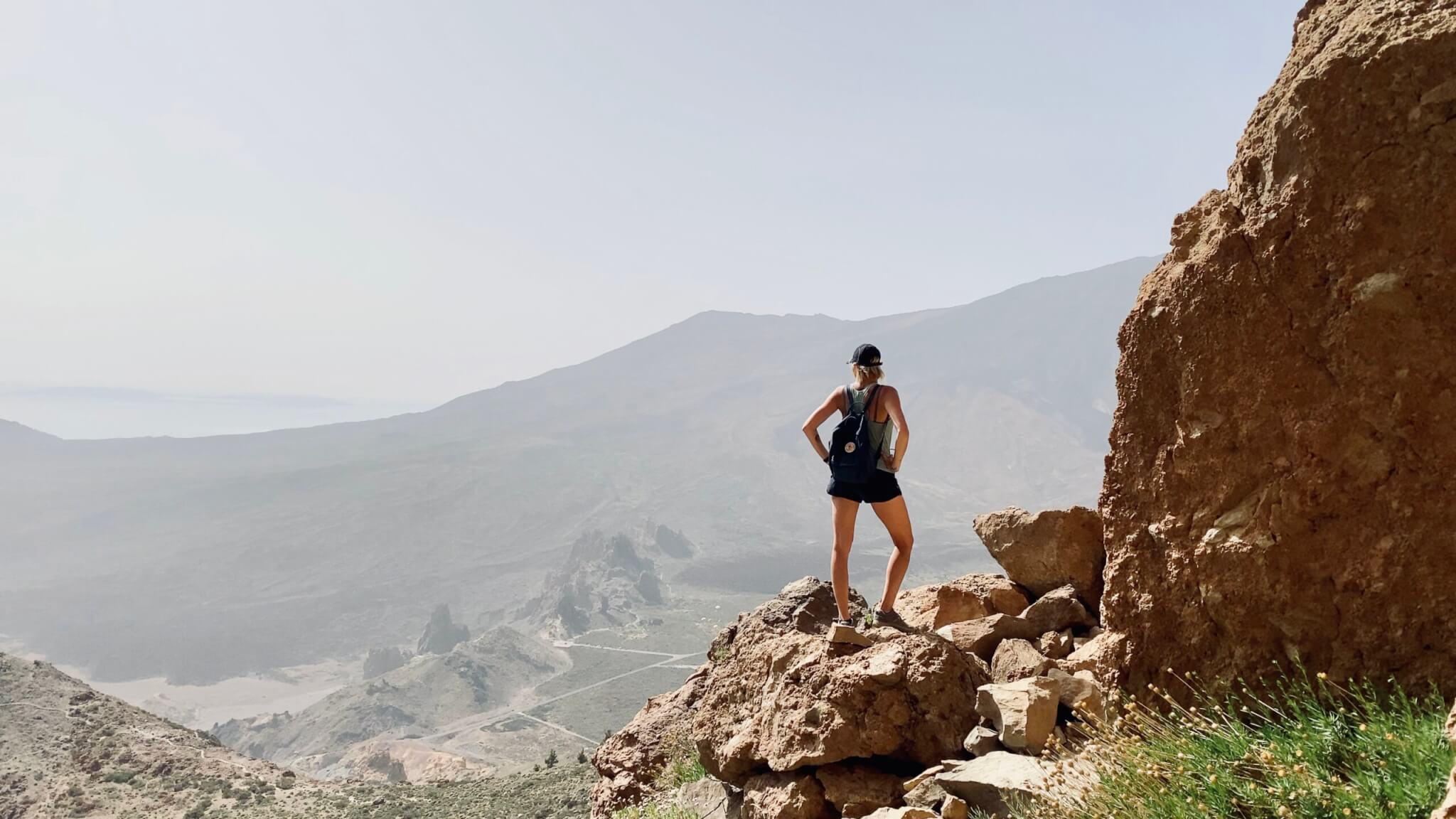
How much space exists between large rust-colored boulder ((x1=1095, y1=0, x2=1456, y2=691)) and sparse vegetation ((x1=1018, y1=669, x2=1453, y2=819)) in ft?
0.62

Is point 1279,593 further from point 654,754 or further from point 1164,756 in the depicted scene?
point 654,754

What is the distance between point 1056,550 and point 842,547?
1.97 metres

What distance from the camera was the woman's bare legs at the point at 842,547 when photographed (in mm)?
6332

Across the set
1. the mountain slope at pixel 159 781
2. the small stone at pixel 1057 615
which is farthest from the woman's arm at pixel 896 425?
the mountain slope at pixel 159 781

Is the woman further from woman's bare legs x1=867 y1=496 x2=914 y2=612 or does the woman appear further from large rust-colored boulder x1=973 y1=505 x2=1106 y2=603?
large rust-colored boulder x1=973 y1=505 x2=1106 y2=603

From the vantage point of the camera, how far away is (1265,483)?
411 centimetres

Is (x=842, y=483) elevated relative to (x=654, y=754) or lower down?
elevated

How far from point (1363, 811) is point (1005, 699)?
2147 millimetres

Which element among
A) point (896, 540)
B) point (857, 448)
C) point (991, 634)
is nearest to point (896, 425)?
point (857, 448)

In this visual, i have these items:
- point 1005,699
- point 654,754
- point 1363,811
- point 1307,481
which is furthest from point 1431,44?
point 654,754

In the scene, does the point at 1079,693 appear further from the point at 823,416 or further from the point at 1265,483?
the point at 823,416

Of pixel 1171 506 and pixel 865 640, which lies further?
pixel 865 640

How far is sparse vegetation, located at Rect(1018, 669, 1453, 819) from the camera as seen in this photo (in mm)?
2932

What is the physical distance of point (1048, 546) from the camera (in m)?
7.16
